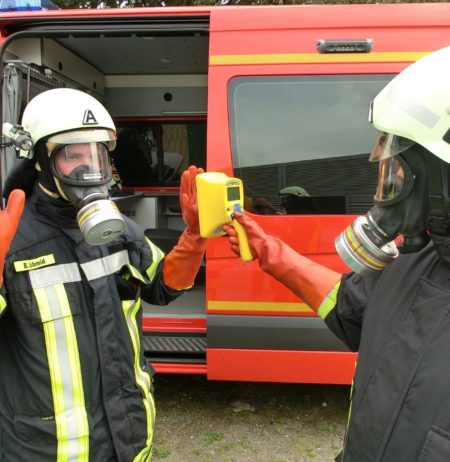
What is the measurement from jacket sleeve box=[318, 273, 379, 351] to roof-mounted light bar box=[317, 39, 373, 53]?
1.54 meters

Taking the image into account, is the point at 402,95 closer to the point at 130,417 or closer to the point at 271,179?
the point at 130,417

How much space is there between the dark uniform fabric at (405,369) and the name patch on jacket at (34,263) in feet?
3.00

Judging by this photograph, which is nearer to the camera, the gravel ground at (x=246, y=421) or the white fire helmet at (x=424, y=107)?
the white fire helmet at (x=424, y=107)

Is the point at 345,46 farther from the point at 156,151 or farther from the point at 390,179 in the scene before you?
the point at 156,151

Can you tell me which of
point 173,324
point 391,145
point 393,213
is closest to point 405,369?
point 393,213

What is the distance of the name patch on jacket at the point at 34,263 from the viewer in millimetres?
1312

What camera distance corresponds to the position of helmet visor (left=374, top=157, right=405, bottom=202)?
3.59 ft

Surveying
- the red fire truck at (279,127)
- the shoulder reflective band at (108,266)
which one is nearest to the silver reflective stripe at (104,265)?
the shoulder reflective band at (108,266)

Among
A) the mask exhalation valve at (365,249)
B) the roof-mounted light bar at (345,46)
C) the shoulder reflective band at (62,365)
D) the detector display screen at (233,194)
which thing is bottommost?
the shoulder reflective band at (62,365)

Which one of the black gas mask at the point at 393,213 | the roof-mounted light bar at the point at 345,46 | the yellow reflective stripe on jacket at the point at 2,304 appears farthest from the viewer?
the roof-mounted light bar at the point at 345,46

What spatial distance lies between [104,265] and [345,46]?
6.04ft

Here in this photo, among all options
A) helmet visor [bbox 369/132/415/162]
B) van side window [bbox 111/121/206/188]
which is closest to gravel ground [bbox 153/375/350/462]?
helmet visor [bbox 369/132/415/162]

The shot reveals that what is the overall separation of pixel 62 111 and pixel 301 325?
1818mm

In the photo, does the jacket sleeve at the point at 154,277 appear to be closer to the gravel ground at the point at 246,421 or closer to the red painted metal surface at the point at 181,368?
the red painted metal surface at the point at 181,368
